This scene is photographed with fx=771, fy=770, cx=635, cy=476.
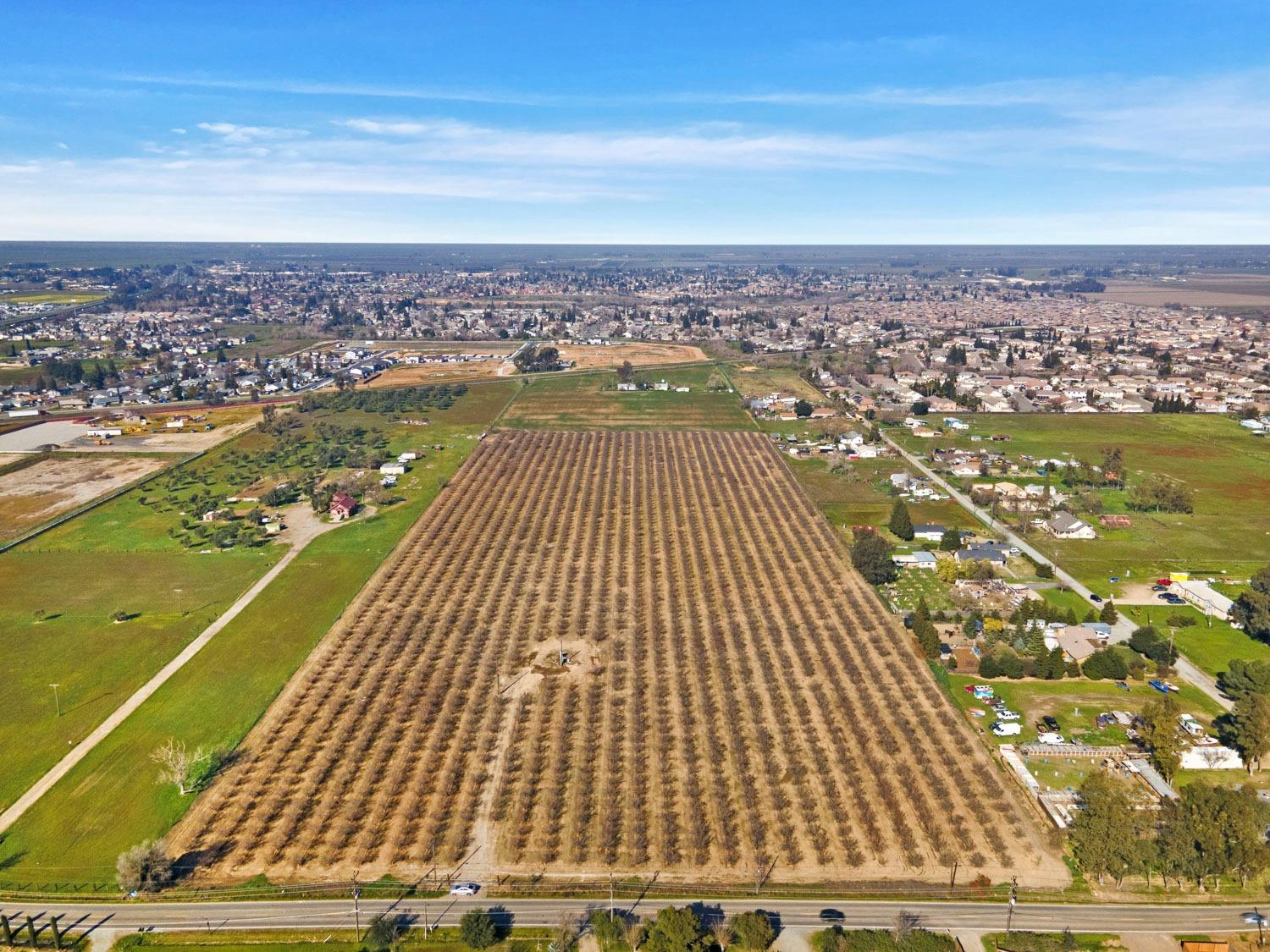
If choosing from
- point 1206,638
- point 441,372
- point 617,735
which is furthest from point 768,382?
point 617,735

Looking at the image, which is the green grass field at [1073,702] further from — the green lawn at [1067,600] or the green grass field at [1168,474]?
the green grass field at [1168,474]

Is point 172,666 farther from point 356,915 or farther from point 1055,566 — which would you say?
point 1055,566

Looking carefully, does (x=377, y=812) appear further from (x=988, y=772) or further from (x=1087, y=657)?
(x=1087, y=657)

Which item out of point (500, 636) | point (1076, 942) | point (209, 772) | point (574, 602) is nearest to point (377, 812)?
point (209, 772)

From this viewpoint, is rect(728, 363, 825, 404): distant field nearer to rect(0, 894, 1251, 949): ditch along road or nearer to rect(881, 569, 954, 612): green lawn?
rect(881, 569, 954, 612): green lawn

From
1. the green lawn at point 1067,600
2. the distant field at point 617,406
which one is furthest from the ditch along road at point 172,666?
the green lawn at point 1067,600
